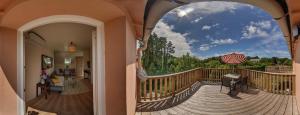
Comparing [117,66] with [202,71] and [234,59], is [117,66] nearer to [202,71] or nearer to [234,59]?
[202,71]

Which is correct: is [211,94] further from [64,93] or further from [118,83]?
[64,93]

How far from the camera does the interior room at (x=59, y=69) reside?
3.34 metres

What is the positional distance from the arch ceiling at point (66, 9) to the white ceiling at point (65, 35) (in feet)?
2.71

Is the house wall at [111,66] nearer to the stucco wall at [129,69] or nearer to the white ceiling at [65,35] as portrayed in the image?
the stucco wall at [129,69]

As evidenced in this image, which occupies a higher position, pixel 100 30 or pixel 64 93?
pixel 100 30

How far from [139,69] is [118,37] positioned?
1.22 meters

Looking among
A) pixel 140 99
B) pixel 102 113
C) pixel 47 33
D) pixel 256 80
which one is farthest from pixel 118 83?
pixel 256 80

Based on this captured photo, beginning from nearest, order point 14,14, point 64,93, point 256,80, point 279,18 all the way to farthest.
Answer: point 14,14 < point 279,18 < point 64,93 < point 256,80

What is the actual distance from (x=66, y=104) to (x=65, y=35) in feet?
4.67

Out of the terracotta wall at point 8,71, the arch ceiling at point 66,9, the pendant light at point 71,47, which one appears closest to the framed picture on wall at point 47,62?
the pendant light at point 71,47

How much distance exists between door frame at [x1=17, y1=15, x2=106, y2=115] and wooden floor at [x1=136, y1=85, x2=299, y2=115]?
101 cm

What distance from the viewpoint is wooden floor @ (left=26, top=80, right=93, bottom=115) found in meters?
3.22

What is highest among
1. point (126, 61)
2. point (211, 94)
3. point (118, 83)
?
point (126, 61)

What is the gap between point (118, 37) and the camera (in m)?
2.29
